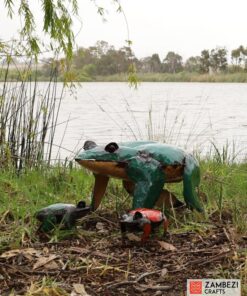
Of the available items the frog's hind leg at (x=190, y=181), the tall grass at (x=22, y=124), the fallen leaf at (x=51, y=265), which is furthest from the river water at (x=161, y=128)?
the fallen leaf at (x=51, y=265)

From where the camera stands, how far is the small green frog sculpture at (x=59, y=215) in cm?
304

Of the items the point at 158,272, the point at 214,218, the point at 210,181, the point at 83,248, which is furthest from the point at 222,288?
the point at 210,181

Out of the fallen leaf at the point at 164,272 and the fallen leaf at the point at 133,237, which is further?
the fallen leaf at the point at 133,237

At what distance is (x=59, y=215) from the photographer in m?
3.04

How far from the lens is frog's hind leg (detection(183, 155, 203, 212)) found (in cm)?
322

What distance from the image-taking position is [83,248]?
2900 mm

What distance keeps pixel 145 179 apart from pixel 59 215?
18.9 inches

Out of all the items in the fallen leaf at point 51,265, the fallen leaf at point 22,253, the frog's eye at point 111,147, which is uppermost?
the frog's eye at point 111,147

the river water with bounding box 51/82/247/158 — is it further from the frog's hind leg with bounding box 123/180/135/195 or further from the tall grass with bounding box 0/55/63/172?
the frog's hind leg with bounding box 123/180/135/195

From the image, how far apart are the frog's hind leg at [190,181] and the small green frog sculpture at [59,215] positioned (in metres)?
0.57

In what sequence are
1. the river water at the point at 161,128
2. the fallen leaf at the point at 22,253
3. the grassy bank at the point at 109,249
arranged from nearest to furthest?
the grassy bank at the point at 109,249
the fallen leaf at the point at 22,253
the river water at the point at 161,128

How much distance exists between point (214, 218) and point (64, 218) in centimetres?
90

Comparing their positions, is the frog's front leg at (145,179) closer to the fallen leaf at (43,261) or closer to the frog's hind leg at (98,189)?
the frog's hind leg at (98,189)

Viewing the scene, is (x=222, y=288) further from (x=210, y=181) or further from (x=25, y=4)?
(x=25, y=4)
